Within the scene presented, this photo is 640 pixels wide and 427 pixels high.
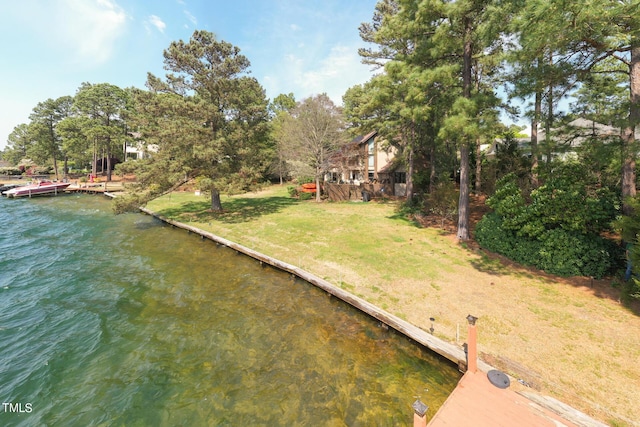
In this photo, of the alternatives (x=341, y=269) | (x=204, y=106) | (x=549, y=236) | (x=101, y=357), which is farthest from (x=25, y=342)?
(x=549, y=236)

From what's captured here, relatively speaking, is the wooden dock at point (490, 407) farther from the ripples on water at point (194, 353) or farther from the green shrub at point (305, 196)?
the green shrub at point (305, 196)

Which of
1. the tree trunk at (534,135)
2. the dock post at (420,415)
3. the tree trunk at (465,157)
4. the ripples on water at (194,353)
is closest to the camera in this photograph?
the dock post at (420,415)

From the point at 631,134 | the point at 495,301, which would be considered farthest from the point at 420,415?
the point at 631,134

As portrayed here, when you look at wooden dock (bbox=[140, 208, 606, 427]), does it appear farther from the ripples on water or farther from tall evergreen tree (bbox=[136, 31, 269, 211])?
tall evergreen tree (bbox=[136, 31, 269, 211])

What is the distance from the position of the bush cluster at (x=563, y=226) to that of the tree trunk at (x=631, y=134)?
0.85m

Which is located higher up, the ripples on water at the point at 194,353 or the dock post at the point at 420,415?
the dock post at the point at 420,415

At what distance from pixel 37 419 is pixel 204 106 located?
58.8 feet

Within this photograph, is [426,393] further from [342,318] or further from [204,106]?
Result: [204,106]

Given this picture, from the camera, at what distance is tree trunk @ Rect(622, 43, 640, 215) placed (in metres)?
7.46

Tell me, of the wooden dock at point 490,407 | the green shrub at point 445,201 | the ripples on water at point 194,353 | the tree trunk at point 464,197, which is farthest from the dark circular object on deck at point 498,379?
the green shrub at point 445,201

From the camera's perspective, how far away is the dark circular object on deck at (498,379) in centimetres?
516

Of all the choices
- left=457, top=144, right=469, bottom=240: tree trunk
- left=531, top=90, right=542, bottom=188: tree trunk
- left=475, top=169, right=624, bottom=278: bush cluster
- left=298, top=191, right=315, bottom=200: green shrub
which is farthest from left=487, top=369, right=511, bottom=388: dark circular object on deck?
left=298, top=191, right=315, bottom=200: green shrub

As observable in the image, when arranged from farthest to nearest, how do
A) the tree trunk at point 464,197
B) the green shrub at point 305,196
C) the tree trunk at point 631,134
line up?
the green shrub at point 305,196 < the tree trunk at point 464,197 < the tree trunk at point 631,134

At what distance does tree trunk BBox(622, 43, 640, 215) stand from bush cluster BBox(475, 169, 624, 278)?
0.85m
